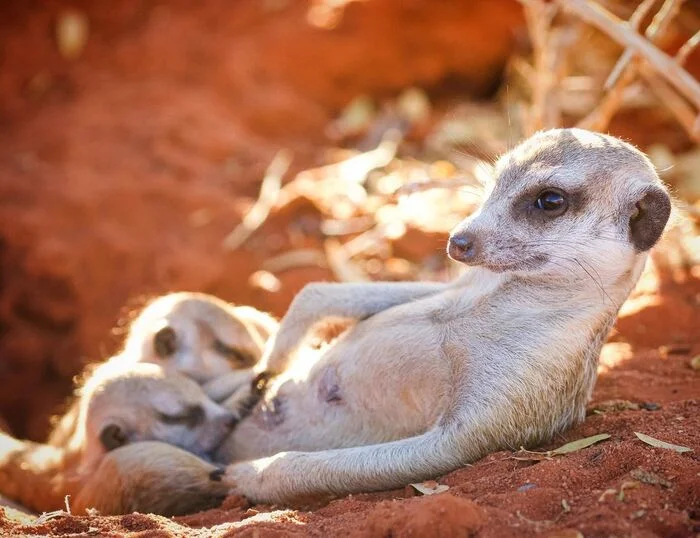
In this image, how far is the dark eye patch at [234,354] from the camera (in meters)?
4.66

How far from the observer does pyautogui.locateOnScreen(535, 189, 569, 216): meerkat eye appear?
130 inches

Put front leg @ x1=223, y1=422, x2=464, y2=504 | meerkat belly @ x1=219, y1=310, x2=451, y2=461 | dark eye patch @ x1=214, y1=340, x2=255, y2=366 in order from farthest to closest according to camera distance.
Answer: dark eye patch @ x1=214, y1=340, x2=255, y2=366, meerkat belly @ x1=219, y1=310, x2=451, y2=461, front leg @ x1=223, y1=422, x2=464, y2=504

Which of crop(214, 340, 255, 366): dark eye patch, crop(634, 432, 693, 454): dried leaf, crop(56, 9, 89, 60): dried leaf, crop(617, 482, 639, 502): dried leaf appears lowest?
crop(617, 482, 639, 502): dried leaf

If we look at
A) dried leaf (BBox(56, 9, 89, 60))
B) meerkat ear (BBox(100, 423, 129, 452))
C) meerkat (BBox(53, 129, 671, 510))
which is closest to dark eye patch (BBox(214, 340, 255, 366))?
meerkat ear (BBox(100, 423, 129, 452))

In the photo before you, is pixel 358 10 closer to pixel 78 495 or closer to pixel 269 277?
pixel 269 277

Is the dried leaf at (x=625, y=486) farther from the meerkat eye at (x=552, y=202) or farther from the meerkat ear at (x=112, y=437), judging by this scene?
the meerkat ear at (x=112, y=437)

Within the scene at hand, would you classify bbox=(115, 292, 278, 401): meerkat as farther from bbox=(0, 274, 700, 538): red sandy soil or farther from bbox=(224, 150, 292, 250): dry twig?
bbox=(224, 150, 292, 250): dry twig

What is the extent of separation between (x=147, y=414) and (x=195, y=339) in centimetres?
67

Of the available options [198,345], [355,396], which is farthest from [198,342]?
[355,396]

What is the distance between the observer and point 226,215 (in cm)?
701

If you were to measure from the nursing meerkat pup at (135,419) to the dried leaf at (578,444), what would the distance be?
163cm

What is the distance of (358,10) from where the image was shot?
9.38 metres

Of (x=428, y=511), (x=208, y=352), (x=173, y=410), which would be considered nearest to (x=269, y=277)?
(x=208, y=352)

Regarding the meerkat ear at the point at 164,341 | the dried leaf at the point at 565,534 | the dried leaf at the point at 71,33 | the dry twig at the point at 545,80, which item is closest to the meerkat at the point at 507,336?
the dried leaf at the point at 565,534
